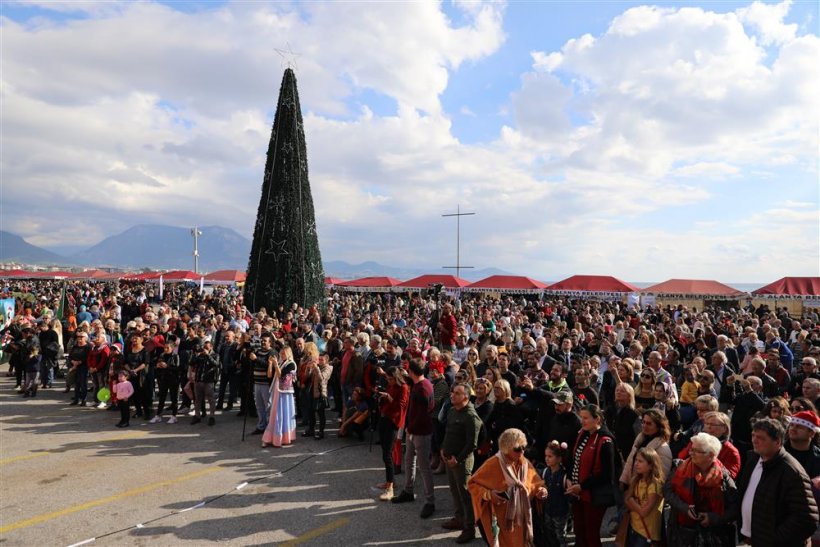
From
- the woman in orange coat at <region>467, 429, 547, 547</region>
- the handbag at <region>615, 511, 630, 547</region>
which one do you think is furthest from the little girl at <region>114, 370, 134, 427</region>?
the handbag at <region>615, 511, 630, 547</region>

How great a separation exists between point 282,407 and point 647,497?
237 inches

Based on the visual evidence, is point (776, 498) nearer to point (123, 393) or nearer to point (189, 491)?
point (189, 491)

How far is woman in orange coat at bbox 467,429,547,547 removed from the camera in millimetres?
4438

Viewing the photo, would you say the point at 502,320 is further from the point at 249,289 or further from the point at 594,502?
the point at 594,502

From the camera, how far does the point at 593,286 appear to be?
90.1ft

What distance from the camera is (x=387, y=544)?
520cm

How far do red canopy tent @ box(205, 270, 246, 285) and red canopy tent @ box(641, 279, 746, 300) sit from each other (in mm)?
26499

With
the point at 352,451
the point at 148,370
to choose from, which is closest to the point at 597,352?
the point at 352,451

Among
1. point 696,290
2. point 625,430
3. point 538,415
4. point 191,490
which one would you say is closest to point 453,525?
point 538,415

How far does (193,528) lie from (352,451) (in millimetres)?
3098

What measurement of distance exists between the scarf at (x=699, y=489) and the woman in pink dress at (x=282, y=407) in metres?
6.20

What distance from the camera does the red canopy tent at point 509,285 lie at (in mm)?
29355

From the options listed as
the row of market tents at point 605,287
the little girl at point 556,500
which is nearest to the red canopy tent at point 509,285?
the row of market tents at point 605,287

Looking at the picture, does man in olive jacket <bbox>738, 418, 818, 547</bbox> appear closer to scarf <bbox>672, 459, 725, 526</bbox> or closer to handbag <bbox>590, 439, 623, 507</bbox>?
scarf <bbox>672, 459, 725, 526</bbox>
